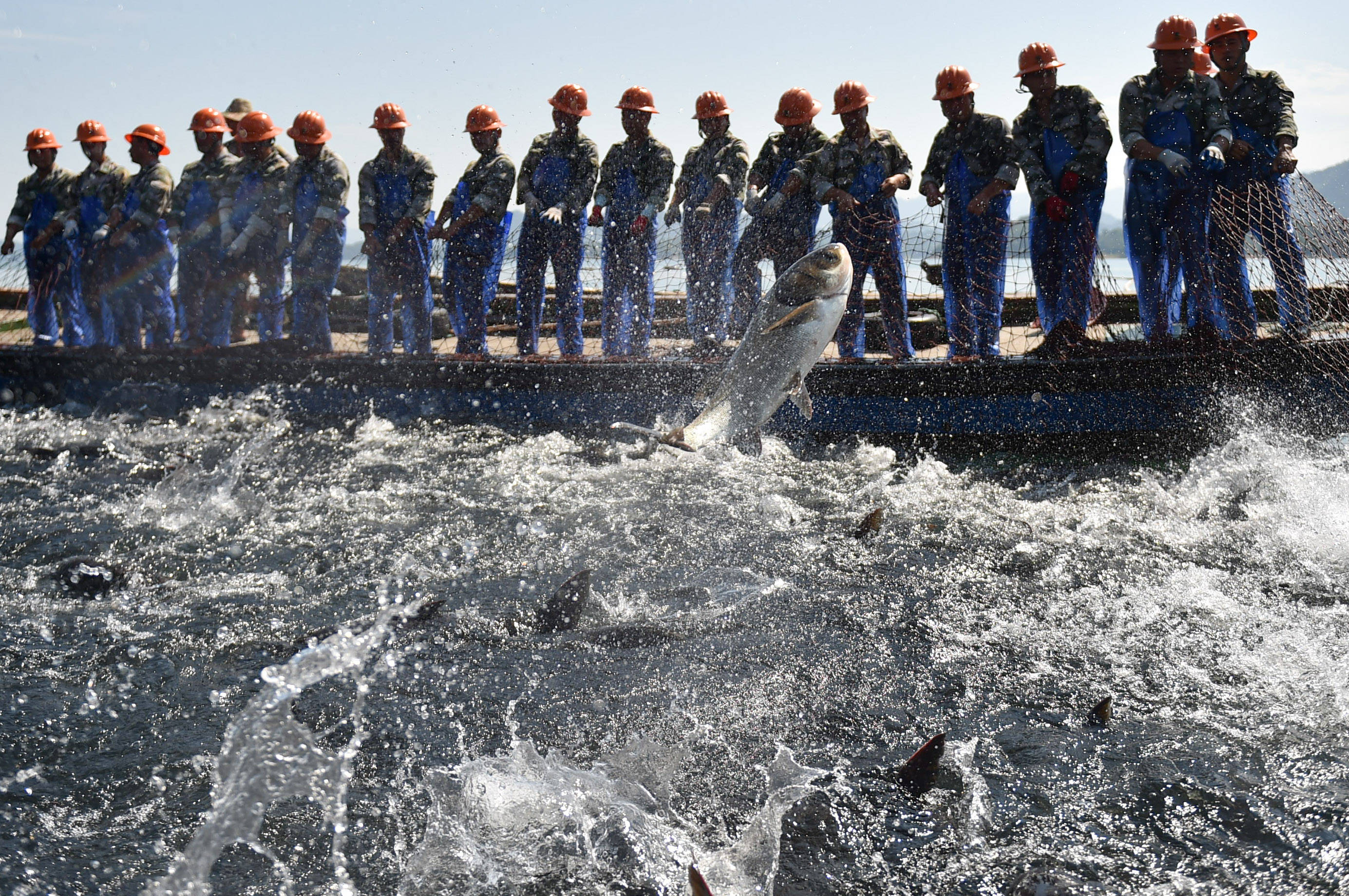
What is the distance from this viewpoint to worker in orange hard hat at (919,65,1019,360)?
8156 mm

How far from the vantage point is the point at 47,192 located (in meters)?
12.2

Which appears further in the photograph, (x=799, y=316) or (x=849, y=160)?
(x=849, y=160)

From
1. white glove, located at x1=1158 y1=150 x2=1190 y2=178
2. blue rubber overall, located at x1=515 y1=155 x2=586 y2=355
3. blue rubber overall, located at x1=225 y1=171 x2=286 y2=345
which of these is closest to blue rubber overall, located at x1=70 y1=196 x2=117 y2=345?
blue rubber overall, located at x1=225 y1=171 x2=286 y2=345

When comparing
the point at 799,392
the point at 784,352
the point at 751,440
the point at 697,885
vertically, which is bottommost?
the point at 697,885

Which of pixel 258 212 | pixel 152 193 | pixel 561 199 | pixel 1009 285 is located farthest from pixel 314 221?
pixel 1009 285

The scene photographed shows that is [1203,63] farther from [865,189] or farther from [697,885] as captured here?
[697,885]

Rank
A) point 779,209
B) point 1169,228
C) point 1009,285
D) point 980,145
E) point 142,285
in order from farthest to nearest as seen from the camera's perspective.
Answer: point 1009,285, point 142,285, point 779,209, point 980,145, point 1169,228

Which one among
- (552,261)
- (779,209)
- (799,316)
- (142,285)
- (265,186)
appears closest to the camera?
(799,316)

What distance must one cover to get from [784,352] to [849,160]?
110 inches

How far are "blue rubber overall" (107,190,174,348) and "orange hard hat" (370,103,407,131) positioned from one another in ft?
10.4

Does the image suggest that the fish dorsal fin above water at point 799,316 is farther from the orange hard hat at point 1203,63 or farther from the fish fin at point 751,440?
the orange hard hat at point 1203,63

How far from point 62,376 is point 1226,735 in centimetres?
1209

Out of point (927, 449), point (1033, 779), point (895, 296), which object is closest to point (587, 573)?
point (1033, 779)

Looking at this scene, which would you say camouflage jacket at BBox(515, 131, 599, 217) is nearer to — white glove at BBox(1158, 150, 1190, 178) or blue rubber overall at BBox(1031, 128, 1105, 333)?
blue rubber overall at BBox(1031, 128, 1105, 333)
